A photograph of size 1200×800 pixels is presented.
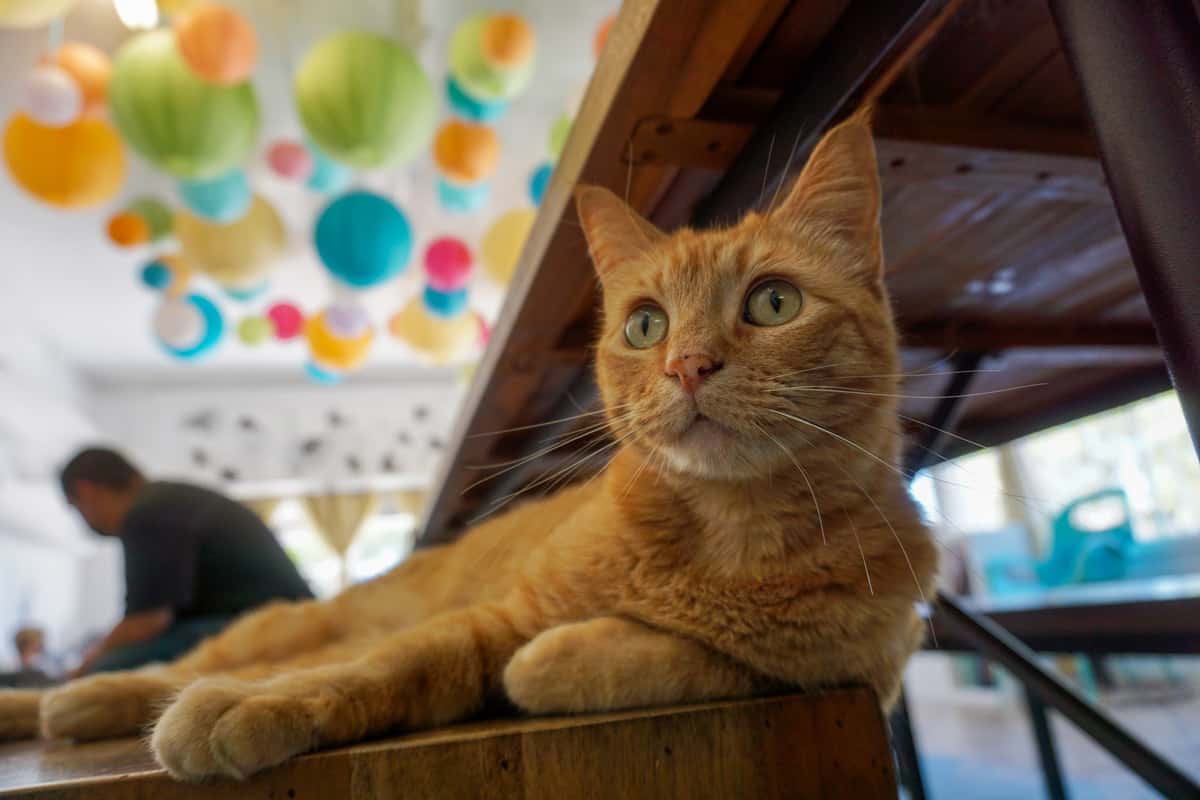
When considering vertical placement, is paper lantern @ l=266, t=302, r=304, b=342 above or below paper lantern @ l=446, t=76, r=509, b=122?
below

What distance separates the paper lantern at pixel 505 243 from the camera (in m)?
3.14

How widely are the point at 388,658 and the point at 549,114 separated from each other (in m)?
3.49

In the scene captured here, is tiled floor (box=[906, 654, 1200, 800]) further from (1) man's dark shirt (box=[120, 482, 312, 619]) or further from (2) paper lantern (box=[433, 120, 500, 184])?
(2) paper lantern (box=[433, 120, 500, 184])

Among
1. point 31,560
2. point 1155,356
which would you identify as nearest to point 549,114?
point 1155,356

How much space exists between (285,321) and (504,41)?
2.59 metres

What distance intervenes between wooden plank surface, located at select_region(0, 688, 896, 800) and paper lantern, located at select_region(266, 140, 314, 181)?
299 centimetres

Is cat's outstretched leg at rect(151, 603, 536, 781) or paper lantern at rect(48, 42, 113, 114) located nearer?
cat's outstretched leg at rect(151, 603, 536, 781)

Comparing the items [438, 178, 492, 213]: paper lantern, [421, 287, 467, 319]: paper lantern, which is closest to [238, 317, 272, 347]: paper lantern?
[421, 287, 467, 319]: paper lantern

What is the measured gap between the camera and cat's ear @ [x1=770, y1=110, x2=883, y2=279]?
735mm

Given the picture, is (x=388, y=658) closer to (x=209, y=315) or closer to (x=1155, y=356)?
(x=1155, y=356)

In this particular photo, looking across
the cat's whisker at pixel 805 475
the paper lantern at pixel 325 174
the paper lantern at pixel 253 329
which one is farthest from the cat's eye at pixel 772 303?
the paper lantern at pixel 253 329

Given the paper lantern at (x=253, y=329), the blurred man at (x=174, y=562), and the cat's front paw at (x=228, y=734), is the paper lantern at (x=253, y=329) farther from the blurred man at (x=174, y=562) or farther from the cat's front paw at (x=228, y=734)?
the cat's front paw at (x=228, y=734)

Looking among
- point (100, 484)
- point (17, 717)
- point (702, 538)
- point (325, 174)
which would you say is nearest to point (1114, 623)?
point (702, 538)

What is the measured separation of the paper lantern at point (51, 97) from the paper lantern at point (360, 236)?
31.8 inches
